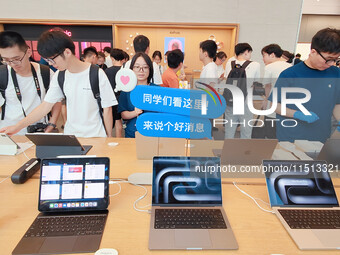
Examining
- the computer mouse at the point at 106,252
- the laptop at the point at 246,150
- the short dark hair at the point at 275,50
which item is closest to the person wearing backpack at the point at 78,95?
the laptop at the point at 246,150

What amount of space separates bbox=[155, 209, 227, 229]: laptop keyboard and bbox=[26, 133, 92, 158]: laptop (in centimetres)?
78

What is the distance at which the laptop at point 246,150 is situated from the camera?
4.41ft

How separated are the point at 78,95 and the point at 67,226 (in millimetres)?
1174

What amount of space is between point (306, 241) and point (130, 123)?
1.65m

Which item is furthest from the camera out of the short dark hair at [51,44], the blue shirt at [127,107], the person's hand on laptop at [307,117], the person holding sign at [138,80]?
the blue shirt at [127,107]

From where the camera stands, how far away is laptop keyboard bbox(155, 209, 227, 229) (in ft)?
3.11

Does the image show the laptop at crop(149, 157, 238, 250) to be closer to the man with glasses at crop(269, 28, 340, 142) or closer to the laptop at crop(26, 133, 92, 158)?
the laptop at crop(26, 133, 92, 158)

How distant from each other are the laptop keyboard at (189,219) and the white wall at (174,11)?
17.7 ft

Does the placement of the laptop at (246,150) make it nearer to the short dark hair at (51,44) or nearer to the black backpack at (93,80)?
the black backpack at (93,80)

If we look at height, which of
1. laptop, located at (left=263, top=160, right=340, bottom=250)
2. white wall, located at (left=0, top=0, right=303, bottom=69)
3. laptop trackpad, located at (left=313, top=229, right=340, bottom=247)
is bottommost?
laptop trackpad, located at (left=313, top=229, right=340, bottom=247)

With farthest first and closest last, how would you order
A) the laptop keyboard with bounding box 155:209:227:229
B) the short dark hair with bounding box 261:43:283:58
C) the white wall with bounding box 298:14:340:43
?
the white wall with bounding box 298:14:340:43
the short dark hair with bounding box 261:43:283:58
the laptop keyboard with bounding box 155:209:227:229

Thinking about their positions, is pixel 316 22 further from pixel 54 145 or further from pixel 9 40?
pixel 54 145

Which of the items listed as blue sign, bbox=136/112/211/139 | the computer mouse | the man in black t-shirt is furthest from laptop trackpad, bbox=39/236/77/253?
the man in black t-shirt

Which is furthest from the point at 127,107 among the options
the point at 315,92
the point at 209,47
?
the point at 315,92
